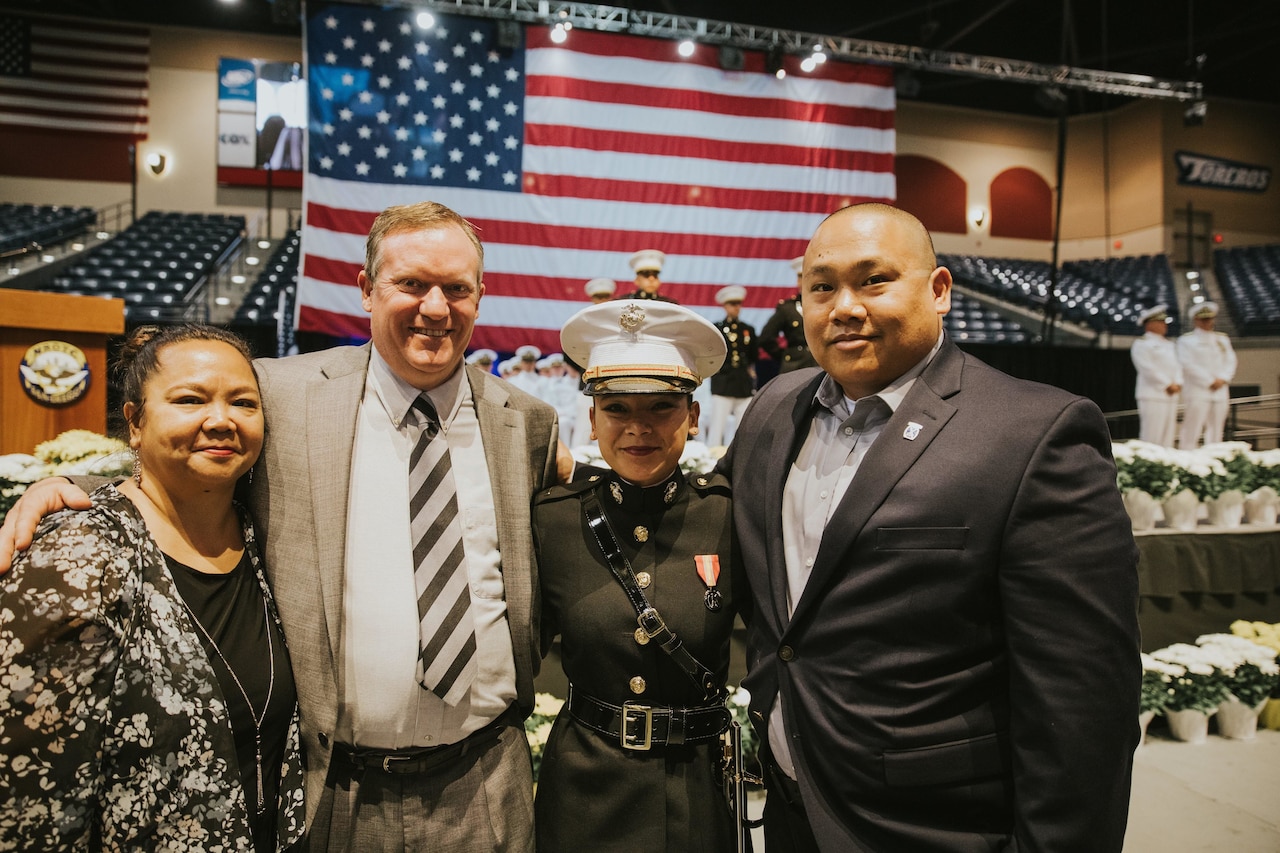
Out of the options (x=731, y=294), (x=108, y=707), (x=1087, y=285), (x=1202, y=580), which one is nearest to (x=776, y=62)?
(x=731, y=294)

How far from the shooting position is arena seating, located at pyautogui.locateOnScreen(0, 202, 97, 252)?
12.1 metres

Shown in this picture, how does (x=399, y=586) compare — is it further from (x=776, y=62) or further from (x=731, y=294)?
(x=776, y=62)

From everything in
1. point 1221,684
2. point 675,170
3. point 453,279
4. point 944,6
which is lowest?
point 1221,684

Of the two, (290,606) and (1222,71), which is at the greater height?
(1222,71)

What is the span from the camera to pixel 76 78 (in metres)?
14.6

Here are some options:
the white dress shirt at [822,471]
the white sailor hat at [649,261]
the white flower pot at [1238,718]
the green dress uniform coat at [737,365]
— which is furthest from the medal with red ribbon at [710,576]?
the green dress uniform coat at [737,365]

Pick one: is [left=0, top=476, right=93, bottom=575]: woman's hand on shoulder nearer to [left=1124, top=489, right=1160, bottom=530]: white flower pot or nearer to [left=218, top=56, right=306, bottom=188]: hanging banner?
[left=1124, top=489, right=1160, bottom=530]: white flower pot

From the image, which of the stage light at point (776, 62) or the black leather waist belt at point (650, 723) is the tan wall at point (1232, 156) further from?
the black leather waist belt at point (650, 723)

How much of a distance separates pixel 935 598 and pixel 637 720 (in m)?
0.73

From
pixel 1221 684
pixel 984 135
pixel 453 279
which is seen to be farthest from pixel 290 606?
pixel 984 135

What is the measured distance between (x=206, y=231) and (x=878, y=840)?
1553 centimetres

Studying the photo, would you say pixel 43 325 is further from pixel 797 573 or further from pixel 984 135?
pixel 984 135

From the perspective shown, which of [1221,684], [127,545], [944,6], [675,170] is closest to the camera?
[127,545]

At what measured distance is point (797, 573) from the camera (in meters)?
1.58
